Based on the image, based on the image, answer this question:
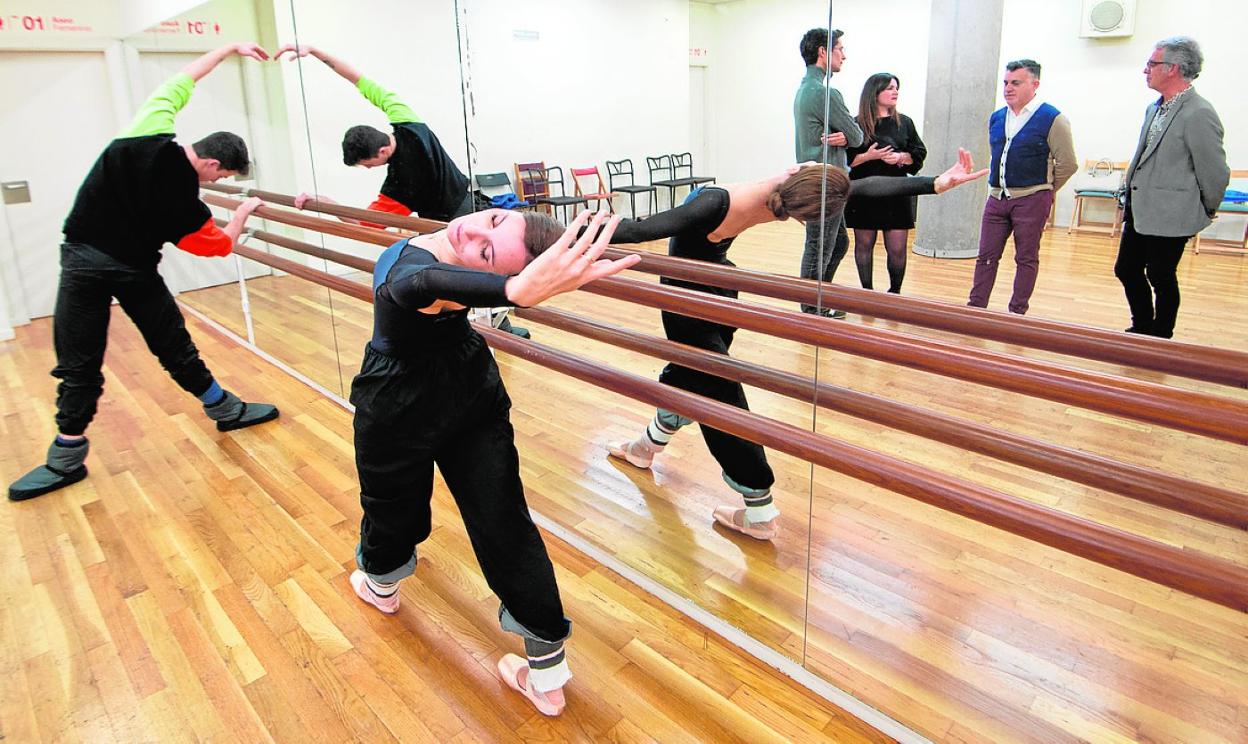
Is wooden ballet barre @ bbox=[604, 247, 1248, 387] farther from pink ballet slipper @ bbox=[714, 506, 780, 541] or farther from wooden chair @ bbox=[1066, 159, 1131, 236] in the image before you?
pink ballet slipper @ bbox=[714, 506, 780, 541]

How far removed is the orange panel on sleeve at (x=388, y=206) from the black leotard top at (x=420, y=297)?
5.13ft

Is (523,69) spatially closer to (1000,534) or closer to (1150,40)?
(1150,40)

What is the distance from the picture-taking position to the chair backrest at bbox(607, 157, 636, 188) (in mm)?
2391

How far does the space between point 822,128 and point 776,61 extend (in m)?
0.21

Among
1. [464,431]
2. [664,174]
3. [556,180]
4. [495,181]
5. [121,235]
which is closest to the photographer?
[464,431]

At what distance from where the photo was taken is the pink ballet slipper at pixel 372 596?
2.37m

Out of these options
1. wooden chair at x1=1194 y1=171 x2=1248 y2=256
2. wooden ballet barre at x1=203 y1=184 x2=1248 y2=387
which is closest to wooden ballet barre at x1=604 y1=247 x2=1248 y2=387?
wooden ballet barre at x1=203 y1=184 x2=1248 y2=387

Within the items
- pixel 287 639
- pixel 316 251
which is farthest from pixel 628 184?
pixel 316 251

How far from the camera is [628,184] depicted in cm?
238

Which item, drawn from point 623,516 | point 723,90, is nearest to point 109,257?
point 623,516

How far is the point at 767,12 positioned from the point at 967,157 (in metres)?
0.64

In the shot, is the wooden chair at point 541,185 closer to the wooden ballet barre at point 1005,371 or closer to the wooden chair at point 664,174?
the wooden chair at point 664,174

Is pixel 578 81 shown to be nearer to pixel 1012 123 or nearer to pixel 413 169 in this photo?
pixel 413 169

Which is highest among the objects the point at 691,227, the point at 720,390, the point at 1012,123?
A: the point at 1012,123
